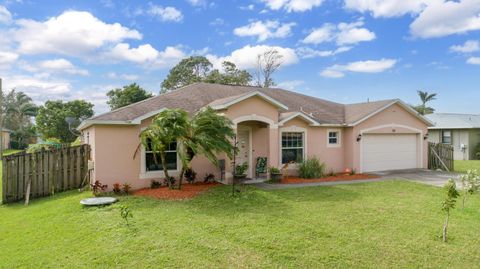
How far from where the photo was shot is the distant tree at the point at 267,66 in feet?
119

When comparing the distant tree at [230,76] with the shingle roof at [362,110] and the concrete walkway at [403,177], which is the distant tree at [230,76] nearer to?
the shingle roof at [362,110]

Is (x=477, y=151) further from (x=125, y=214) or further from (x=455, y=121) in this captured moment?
(x=125, y=214)

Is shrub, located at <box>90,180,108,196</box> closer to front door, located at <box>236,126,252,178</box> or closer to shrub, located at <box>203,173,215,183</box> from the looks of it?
shrub, located at <box>203,173,215,183</box>

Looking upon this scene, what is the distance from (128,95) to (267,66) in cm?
1821

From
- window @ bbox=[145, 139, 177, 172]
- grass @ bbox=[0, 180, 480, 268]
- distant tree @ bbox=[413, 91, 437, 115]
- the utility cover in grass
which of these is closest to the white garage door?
grass @ bbox=[0, 180, 480, 268]

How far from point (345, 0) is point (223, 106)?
26.7 feet

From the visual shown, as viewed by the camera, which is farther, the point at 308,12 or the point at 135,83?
the point at 135,83

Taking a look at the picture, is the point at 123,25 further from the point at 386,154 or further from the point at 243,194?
the point at 386,154

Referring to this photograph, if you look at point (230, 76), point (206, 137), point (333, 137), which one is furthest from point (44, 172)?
point (230, 76)

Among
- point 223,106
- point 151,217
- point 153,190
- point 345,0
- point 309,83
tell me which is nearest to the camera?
point 151,217

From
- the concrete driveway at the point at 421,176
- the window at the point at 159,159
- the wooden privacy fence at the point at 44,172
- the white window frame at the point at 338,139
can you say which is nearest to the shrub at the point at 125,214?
the window at the point at 159,159

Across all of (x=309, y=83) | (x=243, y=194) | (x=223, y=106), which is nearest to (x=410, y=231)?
(x=243, y=194)

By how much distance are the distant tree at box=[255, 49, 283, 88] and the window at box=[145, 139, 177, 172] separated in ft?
81.5

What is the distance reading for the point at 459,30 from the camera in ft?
60.0
